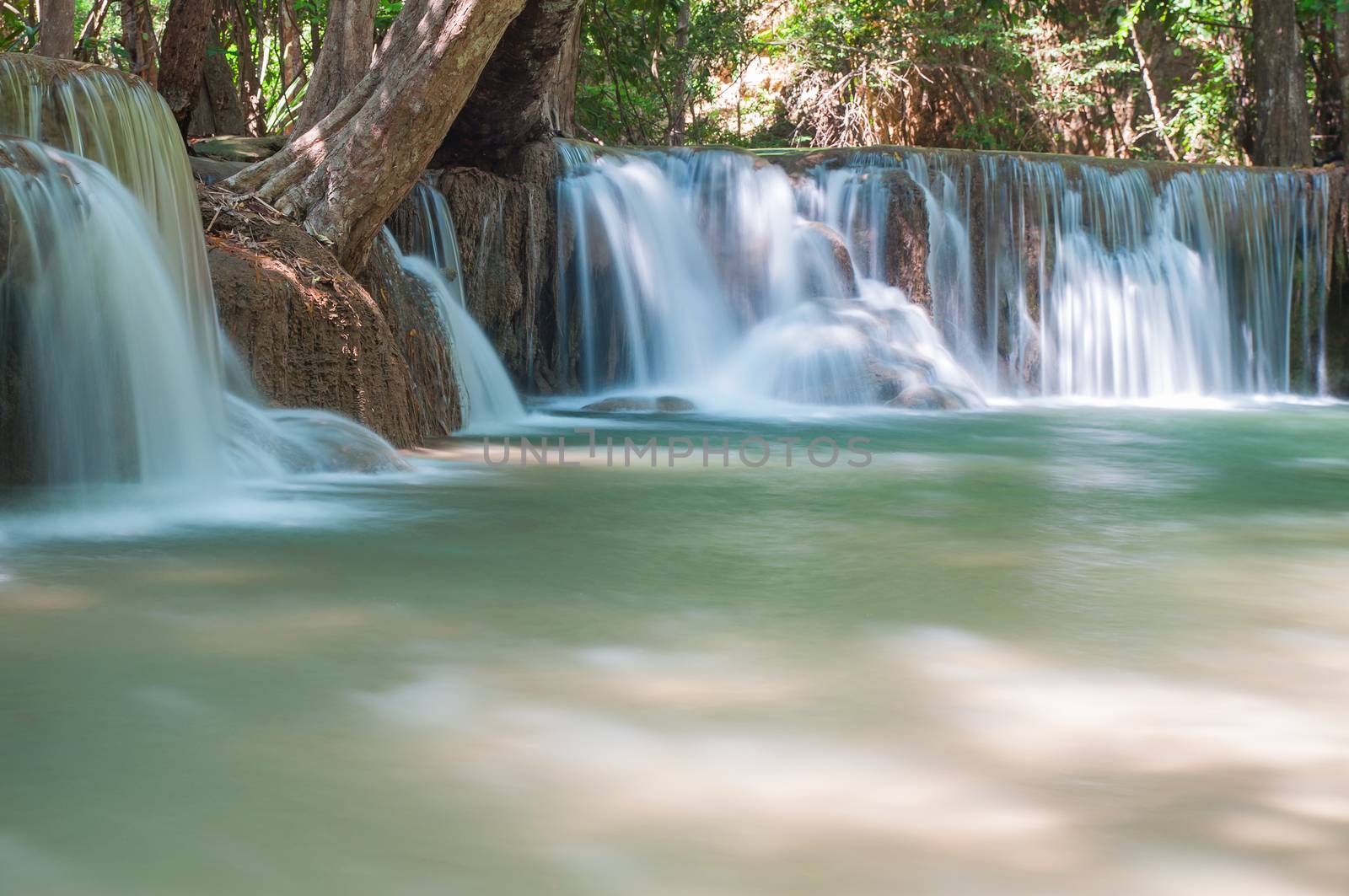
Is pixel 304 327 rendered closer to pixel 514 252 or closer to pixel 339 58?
pixel 339 58

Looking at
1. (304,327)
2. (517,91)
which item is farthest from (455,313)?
(304,327)

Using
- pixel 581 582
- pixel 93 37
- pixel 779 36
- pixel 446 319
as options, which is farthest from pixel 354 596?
pixel 779 36

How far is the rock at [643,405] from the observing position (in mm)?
9555

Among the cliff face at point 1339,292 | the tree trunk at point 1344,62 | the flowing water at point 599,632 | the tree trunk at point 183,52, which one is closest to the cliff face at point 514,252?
the flowing water at point 599,632

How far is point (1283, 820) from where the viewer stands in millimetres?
2172

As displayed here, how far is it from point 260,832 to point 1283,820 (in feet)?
4.92

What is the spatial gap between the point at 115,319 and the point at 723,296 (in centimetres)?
684

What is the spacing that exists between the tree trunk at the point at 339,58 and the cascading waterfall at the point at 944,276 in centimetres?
198

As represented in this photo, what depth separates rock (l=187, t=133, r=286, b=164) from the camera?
29.7 ft

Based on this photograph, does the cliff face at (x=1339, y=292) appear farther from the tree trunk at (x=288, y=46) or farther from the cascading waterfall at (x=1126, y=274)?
the tree trunk at (x=288, y=46)

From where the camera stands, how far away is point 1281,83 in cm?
1493

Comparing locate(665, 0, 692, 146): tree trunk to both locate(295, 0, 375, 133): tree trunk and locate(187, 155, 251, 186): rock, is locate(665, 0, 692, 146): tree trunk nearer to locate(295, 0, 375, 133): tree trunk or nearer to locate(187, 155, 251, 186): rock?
locate(295, 0, 375, 133): tree trunk

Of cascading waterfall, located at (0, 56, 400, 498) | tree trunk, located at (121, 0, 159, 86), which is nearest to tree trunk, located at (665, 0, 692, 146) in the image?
tree trunk, located at (121, 0, 159, 86)

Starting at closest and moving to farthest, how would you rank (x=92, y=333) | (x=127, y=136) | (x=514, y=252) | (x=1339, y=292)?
(x=92, y=333) → (x=127, y=136) → (x=514, y=252) → (x=1339, y=292)
